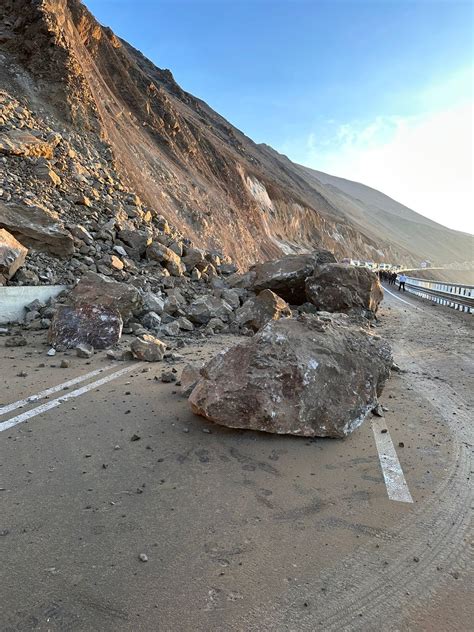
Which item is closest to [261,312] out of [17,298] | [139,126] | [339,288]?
[339,288]

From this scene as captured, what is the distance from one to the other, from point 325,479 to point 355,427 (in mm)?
881

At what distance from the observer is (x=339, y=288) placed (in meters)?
11.2

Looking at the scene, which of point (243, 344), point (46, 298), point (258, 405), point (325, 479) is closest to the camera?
point (325, 479)

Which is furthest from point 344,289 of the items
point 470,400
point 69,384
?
point 69,384

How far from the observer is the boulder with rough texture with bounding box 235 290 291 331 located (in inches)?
345

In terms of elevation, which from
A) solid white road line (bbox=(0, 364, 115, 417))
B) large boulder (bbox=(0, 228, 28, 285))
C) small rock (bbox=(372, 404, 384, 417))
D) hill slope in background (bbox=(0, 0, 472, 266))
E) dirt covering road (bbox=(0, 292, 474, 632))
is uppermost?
hill slope in background (bbox=(0, 0, 472, 266))

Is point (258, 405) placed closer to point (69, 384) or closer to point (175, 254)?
point (69, 384)

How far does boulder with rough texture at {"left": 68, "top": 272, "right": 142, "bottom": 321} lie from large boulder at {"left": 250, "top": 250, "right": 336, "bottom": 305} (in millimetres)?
4330

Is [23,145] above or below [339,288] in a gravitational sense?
above

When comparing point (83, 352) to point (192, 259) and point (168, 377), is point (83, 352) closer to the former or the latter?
point (168, 377)

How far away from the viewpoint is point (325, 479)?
315 cm

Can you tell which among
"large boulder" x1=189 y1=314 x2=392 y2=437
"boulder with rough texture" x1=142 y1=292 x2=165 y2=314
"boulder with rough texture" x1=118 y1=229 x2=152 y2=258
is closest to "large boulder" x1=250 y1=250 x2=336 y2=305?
"boulder with rough texture" x1=118 y1=229 x2=152 y2=258

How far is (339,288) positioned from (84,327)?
6.94m

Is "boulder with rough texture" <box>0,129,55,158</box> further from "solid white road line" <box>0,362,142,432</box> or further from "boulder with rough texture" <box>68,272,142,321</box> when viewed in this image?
"solid white road line" <box>0,362,142,432</box>
